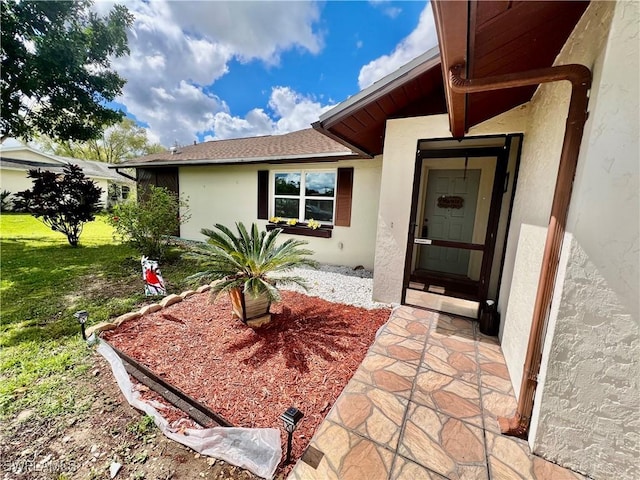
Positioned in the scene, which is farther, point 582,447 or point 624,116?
point 582,447

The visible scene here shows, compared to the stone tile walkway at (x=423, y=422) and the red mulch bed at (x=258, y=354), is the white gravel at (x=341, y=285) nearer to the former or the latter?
the red mulch bed at (x=258, y=354)

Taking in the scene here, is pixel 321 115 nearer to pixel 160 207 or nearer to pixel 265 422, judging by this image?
pixel 265 422

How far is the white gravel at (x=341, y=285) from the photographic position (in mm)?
4516

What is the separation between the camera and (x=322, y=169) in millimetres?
6609

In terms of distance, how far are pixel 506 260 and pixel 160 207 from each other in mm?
7330

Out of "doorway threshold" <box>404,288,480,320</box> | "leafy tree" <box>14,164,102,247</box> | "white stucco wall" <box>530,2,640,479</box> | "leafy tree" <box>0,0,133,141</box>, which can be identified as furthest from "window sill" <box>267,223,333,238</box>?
"leafy tree" <box>0,0,133,141</box>

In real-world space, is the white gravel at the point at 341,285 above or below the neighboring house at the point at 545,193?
below

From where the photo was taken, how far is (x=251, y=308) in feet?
11.2

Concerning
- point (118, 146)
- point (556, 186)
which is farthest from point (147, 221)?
point (118, 146)

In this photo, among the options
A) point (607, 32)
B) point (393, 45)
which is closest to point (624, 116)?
point (607, 32)

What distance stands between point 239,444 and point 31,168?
22802mm

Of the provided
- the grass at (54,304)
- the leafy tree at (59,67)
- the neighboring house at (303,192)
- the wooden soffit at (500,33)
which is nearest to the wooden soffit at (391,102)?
the wooden soffit at (500,33)

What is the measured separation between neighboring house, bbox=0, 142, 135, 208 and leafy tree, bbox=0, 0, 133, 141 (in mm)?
Result: 5718

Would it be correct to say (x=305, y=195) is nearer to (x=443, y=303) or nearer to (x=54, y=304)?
(x=443, y=303)
